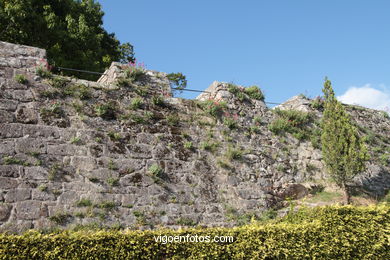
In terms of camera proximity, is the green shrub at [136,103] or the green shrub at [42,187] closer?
the green shrub at [42,187]

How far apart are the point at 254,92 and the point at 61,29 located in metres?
9.39

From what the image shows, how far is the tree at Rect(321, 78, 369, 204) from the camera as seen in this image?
28.5 feet

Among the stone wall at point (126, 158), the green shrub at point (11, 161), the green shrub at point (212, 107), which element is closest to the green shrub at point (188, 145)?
the stone wall at point (126, 158)

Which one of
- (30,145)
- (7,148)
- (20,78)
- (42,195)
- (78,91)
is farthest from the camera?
(78,91)

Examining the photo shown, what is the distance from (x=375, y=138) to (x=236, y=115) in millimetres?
6037

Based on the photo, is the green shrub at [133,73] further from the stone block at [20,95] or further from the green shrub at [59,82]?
the stone block at [20,95]

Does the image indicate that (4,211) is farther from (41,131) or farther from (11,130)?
(41,131)

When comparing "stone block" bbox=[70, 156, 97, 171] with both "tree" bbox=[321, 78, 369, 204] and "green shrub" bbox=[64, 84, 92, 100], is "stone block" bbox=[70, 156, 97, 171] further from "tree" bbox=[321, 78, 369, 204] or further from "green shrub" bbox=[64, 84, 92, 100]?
"tree" bbox=[321, 78, 369, 204]

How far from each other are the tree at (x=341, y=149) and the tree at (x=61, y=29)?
33.1 ft

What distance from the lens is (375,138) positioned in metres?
12.2

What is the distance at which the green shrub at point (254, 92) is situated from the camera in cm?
1055

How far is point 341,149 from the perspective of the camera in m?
8.86

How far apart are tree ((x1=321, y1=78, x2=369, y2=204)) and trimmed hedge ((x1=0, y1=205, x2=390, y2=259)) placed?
168 cm

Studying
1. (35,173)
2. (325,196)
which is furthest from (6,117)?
(325,196)
